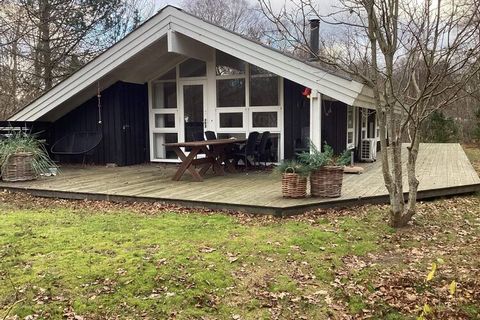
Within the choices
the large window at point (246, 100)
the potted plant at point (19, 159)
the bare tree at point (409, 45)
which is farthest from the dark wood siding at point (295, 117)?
the potted plant at point (19, 159)

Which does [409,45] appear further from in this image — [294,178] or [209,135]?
[209,135]

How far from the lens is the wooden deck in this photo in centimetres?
547

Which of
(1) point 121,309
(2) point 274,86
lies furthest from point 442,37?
(2) point 274,86

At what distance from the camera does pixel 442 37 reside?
4137mm

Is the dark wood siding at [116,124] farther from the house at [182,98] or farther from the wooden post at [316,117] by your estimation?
the wooden post at [316,117]

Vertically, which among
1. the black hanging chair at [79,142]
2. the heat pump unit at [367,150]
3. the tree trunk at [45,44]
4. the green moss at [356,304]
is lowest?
the green moss at [356,304]

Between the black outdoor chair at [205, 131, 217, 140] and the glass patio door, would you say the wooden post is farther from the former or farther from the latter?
the glass patio door

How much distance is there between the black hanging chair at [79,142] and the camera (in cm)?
958

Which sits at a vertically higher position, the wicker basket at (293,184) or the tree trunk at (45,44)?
the tree trunk at (45,44)

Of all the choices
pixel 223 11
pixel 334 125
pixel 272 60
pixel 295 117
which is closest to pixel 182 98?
pixel 295 117

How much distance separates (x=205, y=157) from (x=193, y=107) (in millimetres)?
2304

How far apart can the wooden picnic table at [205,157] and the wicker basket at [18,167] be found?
2.40 meters

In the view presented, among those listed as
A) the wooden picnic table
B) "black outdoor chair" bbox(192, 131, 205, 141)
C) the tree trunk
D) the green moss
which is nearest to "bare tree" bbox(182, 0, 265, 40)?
the tree trunk

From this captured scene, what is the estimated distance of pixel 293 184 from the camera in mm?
5547
